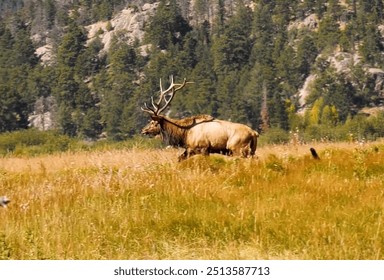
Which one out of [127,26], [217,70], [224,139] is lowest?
[217,70]

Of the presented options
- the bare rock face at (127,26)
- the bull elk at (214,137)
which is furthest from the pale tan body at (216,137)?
the bare rock face at (127,26)

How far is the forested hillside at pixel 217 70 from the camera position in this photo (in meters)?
126

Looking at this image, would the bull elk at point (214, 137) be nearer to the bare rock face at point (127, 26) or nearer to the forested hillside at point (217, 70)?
the forested hillside at point (217, 70)

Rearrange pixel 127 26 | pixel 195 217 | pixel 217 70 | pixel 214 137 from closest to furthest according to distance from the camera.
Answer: pixel 195 217
pixel 214 137
pixel 217 70
pixel 127 26

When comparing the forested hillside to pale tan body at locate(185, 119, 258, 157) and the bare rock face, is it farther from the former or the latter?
pale tan body at locate(185, 119, 258, 157)

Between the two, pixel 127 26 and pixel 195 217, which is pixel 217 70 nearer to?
pixel 127 26

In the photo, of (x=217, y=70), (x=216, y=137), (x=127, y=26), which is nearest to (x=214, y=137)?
(x=216, y=137)

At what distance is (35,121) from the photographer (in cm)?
14675

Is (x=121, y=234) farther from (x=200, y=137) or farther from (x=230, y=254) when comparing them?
(x=200, y=137)

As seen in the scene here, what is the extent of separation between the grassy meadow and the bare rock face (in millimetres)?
170770

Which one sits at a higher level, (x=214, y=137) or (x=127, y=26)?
(x=127, y=26)

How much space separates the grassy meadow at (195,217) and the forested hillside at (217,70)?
8979cm

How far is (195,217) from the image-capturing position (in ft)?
20.7

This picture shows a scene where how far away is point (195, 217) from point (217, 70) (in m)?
146
